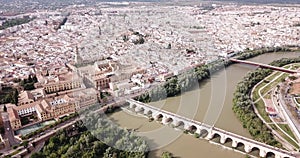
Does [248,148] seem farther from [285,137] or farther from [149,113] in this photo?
[149,113]

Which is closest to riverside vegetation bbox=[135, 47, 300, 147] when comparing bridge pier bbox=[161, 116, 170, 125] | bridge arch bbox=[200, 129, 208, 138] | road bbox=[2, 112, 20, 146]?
bridge arch bbox=[200, 129, 208, 138]

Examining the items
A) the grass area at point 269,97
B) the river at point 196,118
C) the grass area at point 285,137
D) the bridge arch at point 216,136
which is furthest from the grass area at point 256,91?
the bridge arch at point 216,136

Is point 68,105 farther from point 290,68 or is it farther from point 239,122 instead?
point 290,68

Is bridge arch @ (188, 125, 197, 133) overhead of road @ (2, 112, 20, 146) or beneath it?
overhead

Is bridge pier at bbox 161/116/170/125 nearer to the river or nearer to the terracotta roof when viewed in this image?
the river

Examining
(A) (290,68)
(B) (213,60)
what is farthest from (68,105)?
(A) (290,68)

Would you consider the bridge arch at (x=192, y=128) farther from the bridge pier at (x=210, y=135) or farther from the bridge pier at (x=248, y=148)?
the bridge pier at (x=248, y=148)

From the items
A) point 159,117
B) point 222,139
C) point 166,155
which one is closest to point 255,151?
point 222,139
